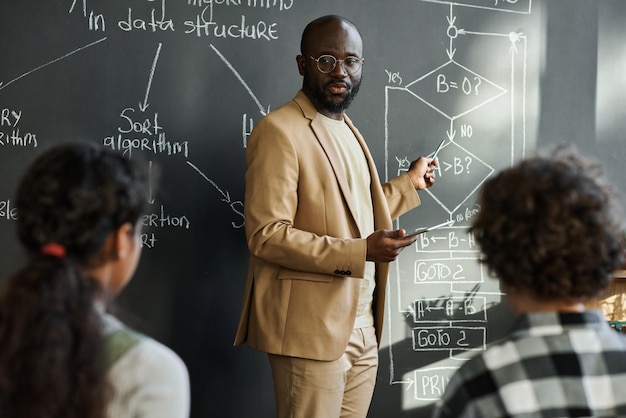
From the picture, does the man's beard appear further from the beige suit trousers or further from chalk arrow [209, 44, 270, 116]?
the beige suit trousers

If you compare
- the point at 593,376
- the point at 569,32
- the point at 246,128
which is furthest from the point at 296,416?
the point at 569,32

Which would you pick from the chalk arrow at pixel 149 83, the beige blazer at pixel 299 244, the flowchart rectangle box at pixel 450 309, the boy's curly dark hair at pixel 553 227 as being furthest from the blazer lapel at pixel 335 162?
the boy's curly dark hair at pixel 553 227

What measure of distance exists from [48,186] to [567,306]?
85 centimetres

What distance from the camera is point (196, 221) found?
305cm

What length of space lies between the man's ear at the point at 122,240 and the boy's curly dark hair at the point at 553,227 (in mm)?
579

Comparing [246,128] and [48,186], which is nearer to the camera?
[48,186]

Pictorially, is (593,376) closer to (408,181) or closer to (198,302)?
(408,181)

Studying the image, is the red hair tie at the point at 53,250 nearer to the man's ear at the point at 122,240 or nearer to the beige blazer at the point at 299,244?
the man's ear at the point at 122,240

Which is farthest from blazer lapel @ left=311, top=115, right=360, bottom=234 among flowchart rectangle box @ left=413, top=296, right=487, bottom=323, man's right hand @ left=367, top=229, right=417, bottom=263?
flowchart rectangle box @ left=413, top=296, right=487, bottom=323

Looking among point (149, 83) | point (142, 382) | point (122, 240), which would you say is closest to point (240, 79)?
point (149, 83)

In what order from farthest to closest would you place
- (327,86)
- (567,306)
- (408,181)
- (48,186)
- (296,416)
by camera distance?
(408,181), (327,86), (296,416), (567,306), (48,186)

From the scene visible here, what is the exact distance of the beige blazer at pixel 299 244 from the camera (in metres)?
2.42

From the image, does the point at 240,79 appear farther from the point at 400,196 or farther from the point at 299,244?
the point at 299,244

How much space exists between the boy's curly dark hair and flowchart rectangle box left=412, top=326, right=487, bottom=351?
6.76 ft
